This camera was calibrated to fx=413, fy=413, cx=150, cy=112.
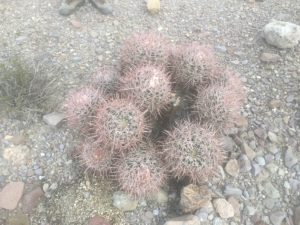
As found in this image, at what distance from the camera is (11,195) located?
107 inches

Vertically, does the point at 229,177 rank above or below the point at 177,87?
below

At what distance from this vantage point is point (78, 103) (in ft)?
8.41

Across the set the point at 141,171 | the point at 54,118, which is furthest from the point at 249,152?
the point at 54,118

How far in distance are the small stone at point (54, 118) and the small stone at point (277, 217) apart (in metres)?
1.62

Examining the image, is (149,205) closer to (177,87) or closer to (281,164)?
(177,87)

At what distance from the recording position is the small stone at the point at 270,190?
2.80 metres

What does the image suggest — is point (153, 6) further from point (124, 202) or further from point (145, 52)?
point (124, 202)

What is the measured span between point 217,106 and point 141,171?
620 mm

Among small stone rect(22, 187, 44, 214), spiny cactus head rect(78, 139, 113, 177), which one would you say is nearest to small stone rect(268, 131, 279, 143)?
spiny cactus head rect(78, 139, 113, 177)

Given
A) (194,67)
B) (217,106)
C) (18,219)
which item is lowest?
(18,219)

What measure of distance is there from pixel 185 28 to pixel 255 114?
3.95 ft

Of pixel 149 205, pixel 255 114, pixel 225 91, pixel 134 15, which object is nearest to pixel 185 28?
pixel 134 15

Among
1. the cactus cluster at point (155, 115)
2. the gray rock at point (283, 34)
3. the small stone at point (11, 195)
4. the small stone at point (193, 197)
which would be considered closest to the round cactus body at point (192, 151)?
the cactus cluster at point (155, 115)

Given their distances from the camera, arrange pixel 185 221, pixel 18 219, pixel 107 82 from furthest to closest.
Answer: pixel 107 82
pixel 18 219
pixel 185 221
